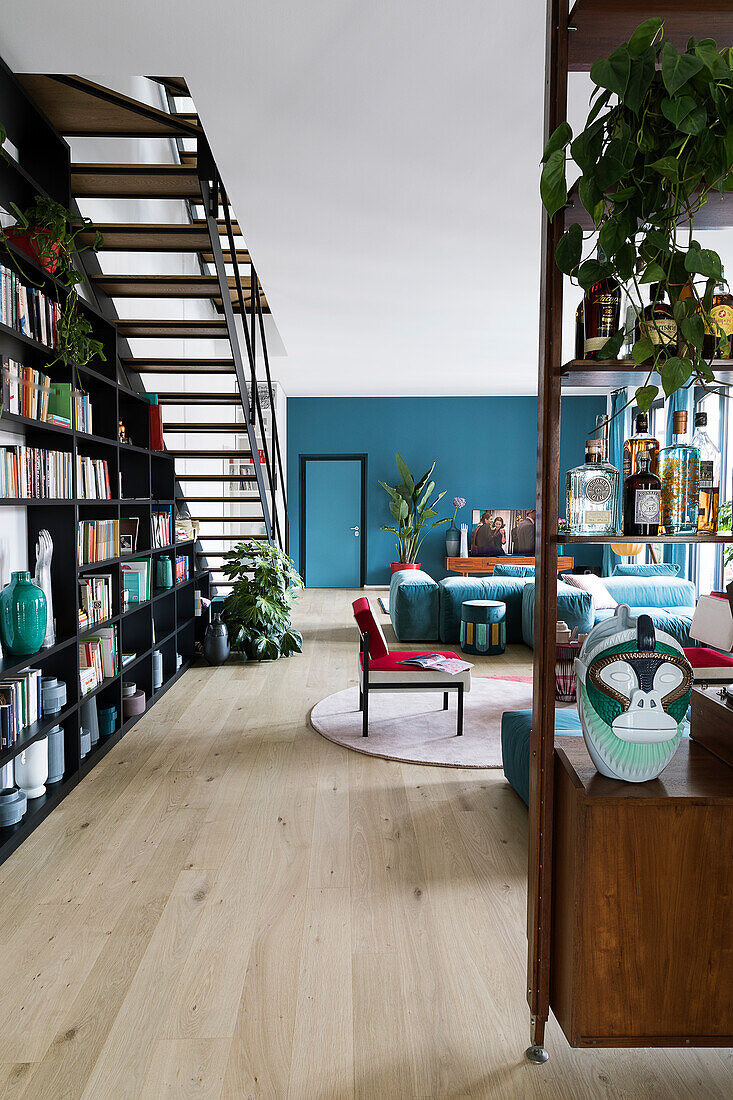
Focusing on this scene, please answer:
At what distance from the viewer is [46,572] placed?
11.2 ft

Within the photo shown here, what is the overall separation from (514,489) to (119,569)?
7.53 m

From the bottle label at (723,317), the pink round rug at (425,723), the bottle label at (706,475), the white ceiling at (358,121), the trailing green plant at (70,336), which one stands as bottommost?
the pink round rug at (425,723)

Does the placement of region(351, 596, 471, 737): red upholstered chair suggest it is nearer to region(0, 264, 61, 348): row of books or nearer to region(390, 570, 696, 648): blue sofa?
region(0, 264, 61, 348): row of books

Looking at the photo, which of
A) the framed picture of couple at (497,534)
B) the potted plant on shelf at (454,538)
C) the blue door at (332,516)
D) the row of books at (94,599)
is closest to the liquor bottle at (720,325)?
the row of books at (94,599)

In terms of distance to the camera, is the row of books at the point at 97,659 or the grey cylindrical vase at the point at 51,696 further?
the row of books at the point at 97,659

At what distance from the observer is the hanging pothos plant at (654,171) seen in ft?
4.64

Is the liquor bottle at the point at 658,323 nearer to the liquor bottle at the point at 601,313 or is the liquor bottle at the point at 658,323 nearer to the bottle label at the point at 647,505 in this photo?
the liquor bottle at the point at 601,313

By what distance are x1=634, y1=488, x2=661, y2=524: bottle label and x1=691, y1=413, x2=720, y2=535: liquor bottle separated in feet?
0.39

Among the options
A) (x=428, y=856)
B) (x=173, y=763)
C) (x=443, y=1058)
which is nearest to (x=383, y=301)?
(x=173, y=763)

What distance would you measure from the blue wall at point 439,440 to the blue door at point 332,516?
187mm

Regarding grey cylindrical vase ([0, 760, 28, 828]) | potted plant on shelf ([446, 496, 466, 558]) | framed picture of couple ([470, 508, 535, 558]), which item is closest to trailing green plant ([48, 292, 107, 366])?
grey cylindrical vase ([0, 760, 28, 828])

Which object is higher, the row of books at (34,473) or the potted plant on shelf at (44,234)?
the potted plant on shelf at (44,234)

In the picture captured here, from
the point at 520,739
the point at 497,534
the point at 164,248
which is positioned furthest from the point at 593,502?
the point at 497,534

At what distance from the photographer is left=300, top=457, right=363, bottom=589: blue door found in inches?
430
